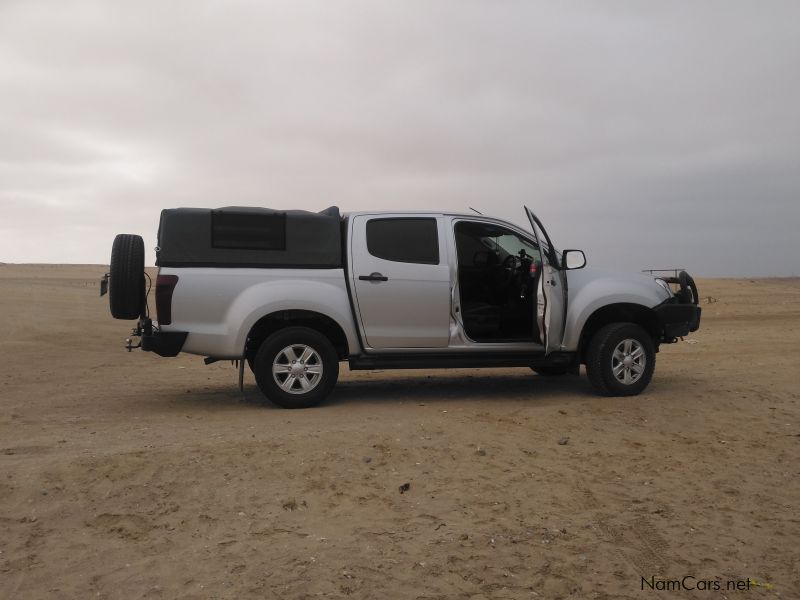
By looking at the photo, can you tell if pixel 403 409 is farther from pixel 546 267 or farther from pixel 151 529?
pixel 151 529

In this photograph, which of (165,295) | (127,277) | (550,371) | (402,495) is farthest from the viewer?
(550,371)

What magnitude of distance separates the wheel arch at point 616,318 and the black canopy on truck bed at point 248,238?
283 cm

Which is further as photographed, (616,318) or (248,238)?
(616,318)

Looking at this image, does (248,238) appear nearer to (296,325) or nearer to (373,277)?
(296,325)

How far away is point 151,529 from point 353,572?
136 cm

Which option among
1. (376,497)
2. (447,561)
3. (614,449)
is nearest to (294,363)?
(376,497)

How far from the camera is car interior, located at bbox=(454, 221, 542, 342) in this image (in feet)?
26.3

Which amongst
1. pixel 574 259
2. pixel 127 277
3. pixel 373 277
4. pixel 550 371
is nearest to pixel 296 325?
pixel 373 277

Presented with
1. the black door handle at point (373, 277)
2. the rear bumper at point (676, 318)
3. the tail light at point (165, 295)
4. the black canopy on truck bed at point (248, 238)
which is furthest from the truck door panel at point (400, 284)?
the rear bumper at point (676, 318)

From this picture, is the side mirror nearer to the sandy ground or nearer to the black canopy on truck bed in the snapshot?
the sandy ground

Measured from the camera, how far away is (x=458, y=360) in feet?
25.3

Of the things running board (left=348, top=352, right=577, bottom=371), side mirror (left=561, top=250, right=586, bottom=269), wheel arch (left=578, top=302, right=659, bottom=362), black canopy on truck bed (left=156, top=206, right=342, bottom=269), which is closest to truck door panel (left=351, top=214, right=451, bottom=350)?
running board (left=348, top=352, right=577, bottom=371)

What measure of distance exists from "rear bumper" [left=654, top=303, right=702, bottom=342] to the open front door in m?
1.14

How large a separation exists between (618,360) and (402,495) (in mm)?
3807
